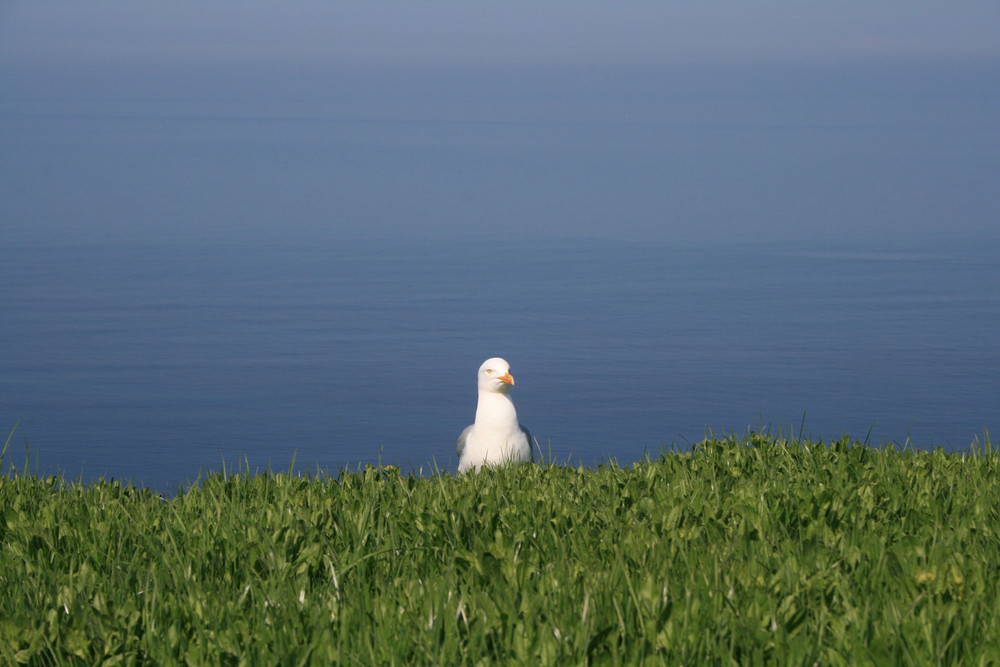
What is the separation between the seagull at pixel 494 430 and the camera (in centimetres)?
846

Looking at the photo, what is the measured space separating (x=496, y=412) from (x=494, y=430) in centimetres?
16

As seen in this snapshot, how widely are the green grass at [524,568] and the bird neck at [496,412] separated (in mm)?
2138

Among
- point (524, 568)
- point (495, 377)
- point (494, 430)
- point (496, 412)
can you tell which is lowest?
point (524, 568)

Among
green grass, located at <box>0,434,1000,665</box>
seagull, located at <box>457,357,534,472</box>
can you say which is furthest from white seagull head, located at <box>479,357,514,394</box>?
green grass, located at <box>0,434,1000,665</box>

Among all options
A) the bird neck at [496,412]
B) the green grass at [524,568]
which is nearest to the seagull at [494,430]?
the bird neck at [496,412]

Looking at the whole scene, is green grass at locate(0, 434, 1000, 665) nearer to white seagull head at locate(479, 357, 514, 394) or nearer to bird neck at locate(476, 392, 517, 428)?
bird neck at locate(476, 392, 517, 428)

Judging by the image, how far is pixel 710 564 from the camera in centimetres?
425

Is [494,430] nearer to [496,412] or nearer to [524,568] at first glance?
[496,412]

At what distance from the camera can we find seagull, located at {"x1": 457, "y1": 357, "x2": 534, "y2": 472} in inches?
333

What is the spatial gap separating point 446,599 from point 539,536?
957mm

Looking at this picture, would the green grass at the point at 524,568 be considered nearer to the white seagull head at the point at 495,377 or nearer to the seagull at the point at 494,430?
the seagull at the point at 494,430

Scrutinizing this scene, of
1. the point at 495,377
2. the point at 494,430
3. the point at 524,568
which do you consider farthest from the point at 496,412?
the point at 524,568

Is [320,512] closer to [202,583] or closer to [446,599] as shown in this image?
[202,583]

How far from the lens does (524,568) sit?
13.8ft
